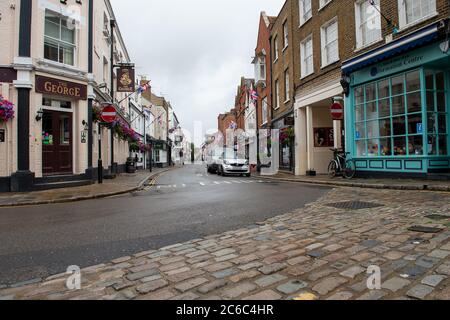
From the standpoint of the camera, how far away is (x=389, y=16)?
12.3 m

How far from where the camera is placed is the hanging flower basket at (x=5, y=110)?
11.1 metres

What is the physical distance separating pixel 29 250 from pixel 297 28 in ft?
63.5

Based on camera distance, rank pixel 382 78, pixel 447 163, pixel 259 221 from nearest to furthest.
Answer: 1. pixel 259 221
2. pixel 447 163
3. pixel 382 78

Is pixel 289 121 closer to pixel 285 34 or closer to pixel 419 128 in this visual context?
pixel 285 34

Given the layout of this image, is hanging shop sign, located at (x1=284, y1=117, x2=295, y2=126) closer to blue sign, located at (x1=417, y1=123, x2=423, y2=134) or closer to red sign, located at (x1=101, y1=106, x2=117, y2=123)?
blue sign, located at (x1=417, y1=123, x2=423, y2=134)

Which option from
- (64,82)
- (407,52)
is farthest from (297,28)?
(64,82)

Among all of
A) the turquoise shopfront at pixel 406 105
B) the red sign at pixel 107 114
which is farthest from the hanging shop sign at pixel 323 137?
the red sign at pixel 107 114

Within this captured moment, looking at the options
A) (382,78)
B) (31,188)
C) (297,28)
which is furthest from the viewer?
(297,28)

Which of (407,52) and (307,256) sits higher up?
(407,52)

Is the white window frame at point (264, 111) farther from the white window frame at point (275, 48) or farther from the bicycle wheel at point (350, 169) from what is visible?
the bicycle wheel at point (350, 169)

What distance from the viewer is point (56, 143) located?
13523 millimetres

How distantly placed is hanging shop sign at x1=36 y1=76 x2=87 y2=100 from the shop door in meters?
0.92
